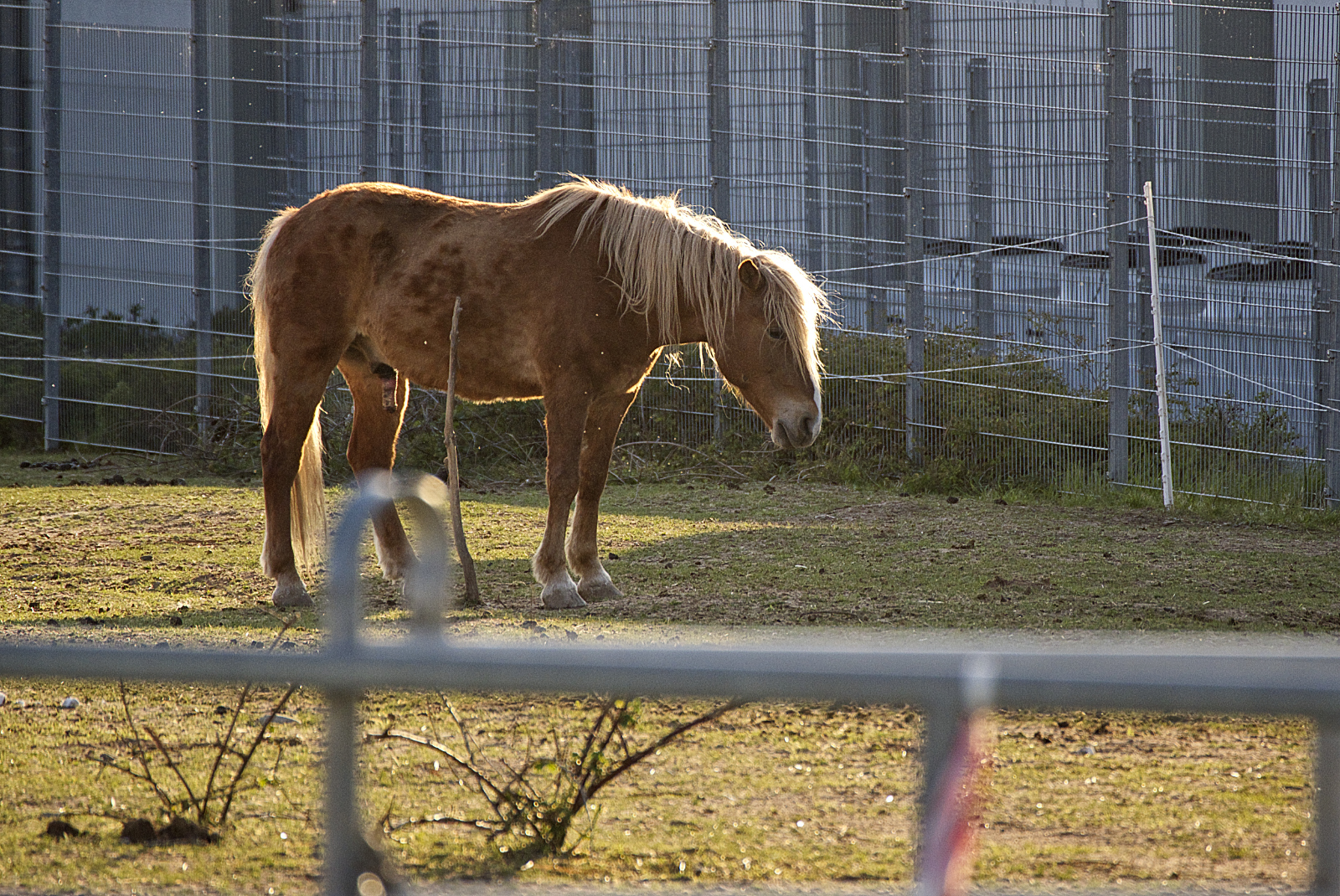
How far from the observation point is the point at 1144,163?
428 inches

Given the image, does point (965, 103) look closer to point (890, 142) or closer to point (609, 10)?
point (890, 142)

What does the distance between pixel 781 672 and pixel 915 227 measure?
1079 cm

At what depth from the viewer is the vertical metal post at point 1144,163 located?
1063cm

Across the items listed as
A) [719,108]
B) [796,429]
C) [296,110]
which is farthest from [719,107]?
[796,429]

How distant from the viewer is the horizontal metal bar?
1.09m

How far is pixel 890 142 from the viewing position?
13.5 meters

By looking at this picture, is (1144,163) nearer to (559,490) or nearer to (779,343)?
(779,343)

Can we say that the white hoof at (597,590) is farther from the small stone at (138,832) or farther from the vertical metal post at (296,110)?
the vertical metal post at (296,110)

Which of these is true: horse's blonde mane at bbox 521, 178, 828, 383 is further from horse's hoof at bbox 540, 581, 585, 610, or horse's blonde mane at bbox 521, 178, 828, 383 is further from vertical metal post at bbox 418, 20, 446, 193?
vertical metal post at bbox 418, 20, 446, 193

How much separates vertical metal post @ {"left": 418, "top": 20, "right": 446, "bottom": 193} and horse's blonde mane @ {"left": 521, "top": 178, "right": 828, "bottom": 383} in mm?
8238

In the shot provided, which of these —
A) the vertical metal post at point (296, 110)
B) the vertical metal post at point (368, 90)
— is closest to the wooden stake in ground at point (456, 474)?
the vertical metal post at point (368, 90)

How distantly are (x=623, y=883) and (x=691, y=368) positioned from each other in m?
9.90

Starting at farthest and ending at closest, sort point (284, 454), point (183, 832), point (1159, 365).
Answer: point (1159, 365) < point (284, 454) < point (183, 832)

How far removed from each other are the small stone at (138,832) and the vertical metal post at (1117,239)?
29.1ft
